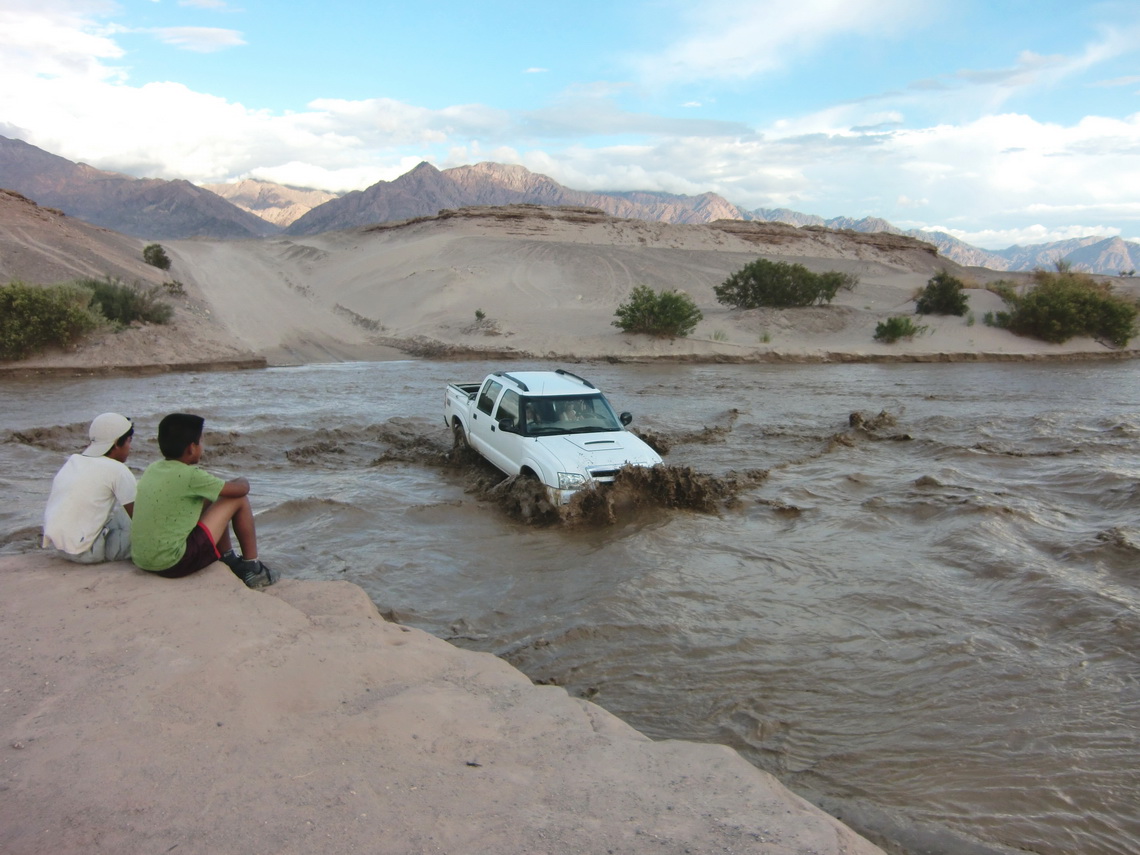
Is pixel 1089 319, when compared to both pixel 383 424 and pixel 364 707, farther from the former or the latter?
pixel 364 707

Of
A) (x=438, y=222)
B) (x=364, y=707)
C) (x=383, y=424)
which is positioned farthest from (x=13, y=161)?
(x=364, y=707)

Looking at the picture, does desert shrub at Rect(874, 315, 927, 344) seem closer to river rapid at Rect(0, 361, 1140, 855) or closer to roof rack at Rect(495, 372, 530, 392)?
river rapid at Rect(0, 361, 1140, 855)

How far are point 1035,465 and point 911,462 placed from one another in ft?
5.94

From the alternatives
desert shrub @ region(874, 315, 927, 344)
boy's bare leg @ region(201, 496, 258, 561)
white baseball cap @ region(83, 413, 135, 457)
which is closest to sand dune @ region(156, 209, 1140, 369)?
desert shrub @ region(874, 315, 927, 344)

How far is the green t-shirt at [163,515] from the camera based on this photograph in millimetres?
4949

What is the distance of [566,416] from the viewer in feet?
30.6

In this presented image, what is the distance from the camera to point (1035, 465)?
11.5 metres

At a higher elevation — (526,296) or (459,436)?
(526,296)

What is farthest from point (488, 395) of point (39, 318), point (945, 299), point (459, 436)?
point (945, 299)

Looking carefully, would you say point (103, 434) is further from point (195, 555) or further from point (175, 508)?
point (195, 555)

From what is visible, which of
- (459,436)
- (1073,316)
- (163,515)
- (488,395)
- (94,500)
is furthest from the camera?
(1073,316)

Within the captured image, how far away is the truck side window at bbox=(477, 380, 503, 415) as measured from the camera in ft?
33.3

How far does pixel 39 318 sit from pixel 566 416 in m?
18.3

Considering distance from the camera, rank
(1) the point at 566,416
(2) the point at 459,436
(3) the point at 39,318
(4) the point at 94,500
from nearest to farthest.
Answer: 1. (4) the point at 94,500
2. (1) the point at 566,416
3. (2) the point at 459,436
4. (3) the point at 39,318
